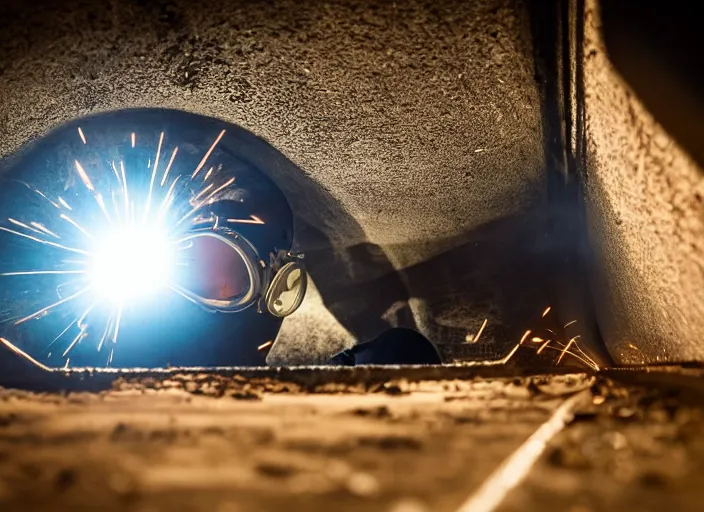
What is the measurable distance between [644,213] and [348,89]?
103 cm

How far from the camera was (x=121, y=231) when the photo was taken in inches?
95.6

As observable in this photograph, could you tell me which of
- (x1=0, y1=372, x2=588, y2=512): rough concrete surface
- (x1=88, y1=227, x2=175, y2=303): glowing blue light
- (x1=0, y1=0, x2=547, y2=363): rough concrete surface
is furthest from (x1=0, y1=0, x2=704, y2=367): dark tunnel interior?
(x1=0, y1=372, x2=588, y2=512): rough concrete surface

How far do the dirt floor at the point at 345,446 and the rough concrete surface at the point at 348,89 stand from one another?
3.41 feet

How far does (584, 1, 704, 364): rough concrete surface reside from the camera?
1237 millimetres


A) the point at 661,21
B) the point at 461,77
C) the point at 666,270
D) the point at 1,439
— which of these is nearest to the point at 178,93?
the point at 461,77

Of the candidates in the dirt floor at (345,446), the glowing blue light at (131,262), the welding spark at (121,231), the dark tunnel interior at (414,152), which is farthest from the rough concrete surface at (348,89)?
the dirt floor at (345,446)

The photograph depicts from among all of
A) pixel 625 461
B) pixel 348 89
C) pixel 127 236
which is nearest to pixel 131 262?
pixel 127 236

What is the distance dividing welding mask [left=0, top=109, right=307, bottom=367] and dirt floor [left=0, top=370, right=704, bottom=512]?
→ 1329 millimetres

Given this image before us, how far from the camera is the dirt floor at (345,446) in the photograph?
2.45 ft

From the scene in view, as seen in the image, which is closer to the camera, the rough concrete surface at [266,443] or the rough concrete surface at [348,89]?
the rough concrete surface at [266,443]

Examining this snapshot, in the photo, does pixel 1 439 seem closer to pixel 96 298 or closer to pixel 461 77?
pixel 461 77

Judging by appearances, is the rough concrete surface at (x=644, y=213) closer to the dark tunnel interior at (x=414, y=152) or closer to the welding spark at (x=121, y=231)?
the dark tunnel interior at (x=414, y=152)

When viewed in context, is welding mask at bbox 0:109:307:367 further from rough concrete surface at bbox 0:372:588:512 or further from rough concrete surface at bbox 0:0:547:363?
rough concrete surface at bbox 0:372:588:512

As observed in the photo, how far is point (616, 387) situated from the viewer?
1066 mm
